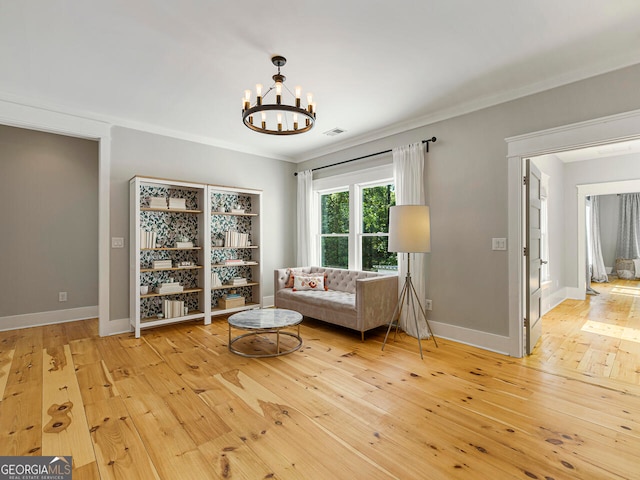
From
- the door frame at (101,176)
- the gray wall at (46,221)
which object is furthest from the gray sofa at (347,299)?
the gray wall at (46,221)

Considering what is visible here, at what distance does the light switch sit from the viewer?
3.40m

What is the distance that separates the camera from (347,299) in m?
4.27

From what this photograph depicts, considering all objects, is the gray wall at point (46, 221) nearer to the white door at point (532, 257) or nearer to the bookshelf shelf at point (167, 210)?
the bookshelf shelf at point (167, 210)

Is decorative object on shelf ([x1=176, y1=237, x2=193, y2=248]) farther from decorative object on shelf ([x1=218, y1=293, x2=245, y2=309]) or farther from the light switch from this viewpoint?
the light switch

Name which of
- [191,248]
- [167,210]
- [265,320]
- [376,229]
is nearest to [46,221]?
[167,210]

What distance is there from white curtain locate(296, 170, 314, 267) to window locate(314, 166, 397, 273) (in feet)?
0.57

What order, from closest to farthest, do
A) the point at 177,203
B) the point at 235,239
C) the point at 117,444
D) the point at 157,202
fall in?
1. the point at 117,444
2. the point at 157,202
3. the point at 177,203
4. the point at 235,239

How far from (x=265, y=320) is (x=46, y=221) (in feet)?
12.4

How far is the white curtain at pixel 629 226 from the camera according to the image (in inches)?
332

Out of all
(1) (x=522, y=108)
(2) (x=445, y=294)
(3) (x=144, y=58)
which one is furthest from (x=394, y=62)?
(2) (x=445, y=294)

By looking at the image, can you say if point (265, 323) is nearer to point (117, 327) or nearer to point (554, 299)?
point (117, 327)

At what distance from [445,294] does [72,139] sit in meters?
5.86

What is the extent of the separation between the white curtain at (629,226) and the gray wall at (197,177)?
9006mm

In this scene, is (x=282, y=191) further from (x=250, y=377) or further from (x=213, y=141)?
(x=250, y=377)
